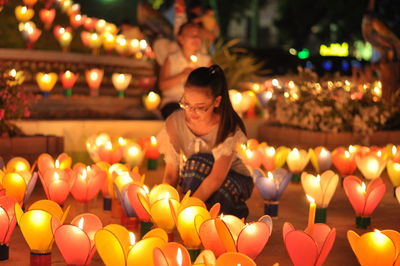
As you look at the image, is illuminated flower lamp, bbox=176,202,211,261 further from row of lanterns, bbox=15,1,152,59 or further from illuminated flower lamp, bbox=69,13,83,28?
illuminated flower lamp, bbox=69,13,83,28

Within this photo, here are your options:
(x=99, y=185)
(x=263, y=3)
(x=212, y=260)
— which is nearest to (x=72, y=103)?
(x=99, y=185)

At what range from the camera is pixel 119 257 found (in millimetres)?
3910

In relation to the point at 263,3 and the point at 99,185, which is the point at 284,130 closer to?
the point at 99,185

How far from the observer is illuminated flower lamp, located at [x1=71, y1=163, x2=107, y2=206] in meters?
5.60

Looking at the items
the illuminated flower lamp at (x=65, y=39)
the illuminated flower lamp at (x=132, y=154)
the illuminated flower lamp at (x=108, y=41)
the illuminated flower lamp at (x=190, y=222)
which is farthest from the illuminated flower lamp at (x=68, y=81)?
the illuminated flower lamp at (x=190, y=222)

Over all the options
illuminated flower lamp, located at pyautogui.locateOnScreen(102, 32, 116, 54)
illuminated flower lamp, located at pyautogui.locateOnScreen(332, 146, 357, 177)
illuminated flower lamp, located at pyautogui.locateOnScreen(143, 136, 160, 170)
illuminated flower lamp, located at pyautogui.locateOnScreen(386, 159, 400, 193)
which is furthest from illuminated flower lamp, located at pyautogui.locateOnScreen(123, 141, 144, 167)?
illuminated flower lamp, located at pyautogui.locateOnScreen(102, 32, 116, 54)

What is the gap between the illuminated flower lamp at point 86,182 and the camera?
560cm

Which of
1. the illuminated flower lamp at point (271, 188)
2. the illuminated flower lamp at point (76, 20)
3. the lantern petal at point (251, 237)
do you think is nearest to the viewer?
the lantern petal at point (251, 237)

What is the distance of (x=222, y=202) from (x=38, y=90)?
5.45 m

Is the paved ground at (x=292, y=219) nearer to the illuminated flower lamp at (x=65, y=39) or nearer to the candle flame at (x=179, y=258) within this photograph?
the candle flame at (x=179, y=258)

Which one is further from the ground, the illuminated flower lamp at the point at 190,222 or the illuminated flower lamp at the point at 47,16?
the illuminated flower lamp at the point at 47,16

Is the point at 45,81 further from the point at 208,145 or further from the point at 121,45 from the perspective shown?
the point at 208,145

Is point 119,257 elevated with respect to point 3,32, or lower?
lower

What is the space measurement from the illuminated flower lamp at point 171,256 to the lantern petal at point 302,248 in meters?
0.68
